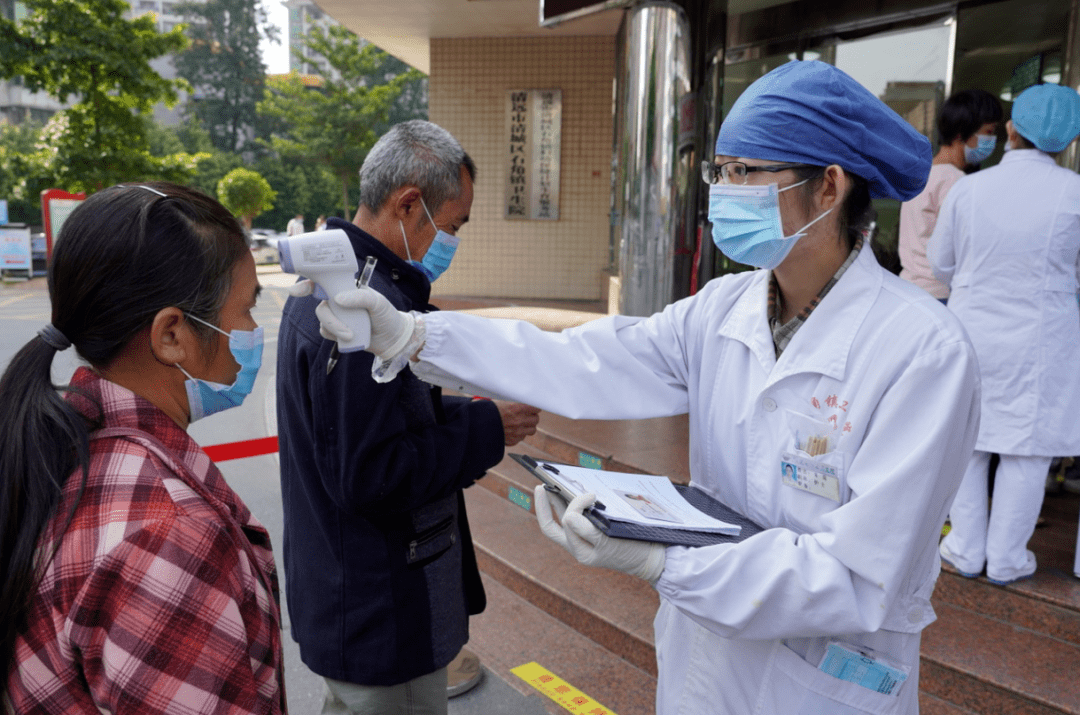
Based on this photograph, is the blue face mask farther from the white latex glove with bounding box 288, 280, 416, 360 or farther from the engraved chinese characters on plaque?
the engraved chinese characters on plaque

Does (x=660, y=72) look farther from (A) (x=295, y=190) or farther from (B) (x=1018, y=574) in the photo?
(A) (x=295, y=190)

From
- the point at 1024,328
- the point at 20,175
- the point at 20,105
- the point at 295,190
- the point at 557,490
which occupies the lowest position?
the point at 557,490

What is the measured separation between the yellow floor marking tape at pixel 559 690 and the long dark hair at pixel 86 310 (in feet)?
7.64

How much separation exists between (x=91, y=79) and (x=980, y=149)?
16.3m

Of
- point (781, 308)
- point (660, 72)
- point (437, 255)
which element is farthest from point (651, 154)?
point (781, 308)

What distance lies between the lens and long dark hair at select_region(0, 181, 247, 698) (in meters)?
0.96

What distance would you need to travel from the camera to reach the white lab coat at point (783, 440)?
119 cm

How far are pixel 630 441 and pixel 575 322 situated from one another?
4.31 m

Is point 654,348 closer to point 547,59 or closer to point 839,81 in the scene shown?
point 839,81

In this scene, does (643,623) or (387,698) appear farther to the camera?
(643,623)

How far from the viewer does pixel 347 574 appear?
173 cm

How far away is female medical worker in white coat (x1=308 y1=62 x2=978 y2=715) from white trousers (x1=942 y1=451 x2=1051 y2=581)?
1873 millimetres

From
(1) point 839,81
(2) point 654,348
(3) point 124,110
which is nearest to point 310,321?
(2) point 654,348

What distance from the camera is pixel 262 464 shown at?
19.4 ft
